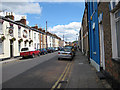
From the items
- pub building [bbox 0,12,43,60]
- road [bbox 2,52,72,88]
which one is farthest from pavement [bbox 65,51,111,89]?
pub building [bbox 0,12,43,60]

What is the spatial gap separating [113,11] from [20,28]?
870 inches

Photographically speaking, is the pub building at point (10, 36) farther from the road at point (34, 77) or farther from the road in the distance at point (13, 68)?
the road at point (34, 77)

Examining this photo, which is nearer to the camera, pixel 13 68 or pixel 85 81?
pixel 85 81

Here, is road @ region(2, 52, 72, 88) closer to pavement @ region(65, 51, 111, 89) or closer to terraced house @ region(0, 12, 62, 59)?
pavement @ region(65, 51, 111, 89)

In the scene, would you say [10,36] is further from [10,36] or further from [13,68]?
[13,68]

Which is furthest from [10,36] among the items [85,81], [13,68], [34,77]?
[85,81]

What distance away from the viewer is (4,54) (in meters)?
18.6

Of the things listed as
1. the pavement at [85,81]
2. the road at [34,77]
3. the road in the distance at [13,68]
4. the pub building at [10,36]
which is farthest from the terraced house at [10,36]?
the pavement at [85,81]

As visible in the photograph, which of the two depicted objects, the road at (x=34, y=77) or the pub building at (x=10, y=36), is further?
the pub building at (x=10, y=36)

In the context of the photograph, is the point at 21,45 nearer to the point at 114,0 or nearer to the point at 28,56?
the point at 28,56

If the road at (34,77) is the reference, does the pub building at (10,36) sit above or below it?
above

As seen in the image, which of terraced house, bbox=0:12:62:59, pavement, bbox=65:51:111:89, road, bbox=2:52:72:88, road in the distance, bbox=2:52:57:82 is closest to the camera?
pavement, bbox=65:51:111:89

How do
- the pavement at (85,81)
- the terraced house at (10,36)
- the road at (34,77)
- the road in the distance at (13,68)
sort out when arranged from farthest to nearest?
the terraced house at (10,36), the road in the distance at (13,68), the road at (34,77), the pavement at (85,81)

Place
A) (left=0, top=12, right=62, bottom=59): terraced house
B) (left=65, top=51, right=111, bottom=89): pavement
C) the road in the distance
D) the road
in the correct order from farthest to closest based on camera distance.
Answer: (left=0, top=12, right=62, bottom=59): terraced house, the road in the distance, the road, (left=65, top=51, right=111, bottom=89): pavement
